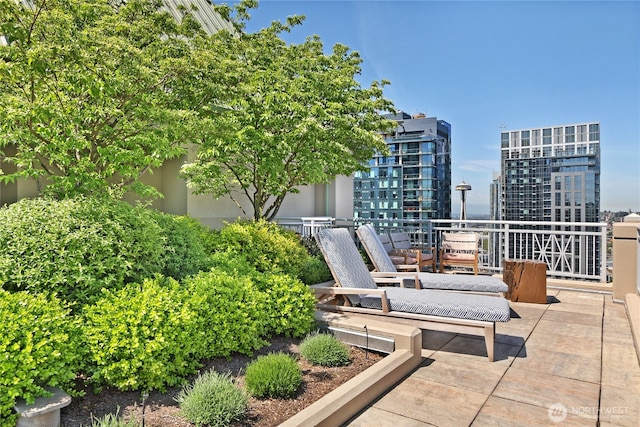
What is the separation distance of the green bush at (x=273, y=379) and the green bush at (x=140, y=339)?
1.44ft

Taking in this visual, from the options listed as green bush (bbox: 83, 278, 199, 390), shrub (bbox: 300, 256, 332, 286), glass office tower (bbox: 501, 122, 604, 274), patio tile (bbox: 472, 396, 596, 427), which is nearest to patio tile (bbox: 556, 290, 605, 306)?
shrub (bbox: 300, 256, 332, 286)

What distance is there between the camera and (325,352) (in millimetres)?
3520

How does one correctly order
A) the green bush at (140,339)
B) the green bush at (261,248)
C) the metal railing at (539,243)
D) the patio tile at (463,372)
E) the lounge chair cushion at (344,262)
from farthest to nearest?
the metal railing at (539,243) → the green bush at (261,248) → the lounge chair cushion at (344,262) → the patio tile at (463,372) → the green bush at (140,339)

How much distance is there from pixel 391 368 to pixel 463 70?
17139 mm

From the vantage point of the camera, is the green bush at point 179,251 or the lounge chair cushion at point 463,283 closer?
the green bush at point 179,251

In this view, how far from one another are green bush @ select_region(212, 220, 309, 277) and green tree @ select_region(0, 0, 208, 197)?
46.3 inches

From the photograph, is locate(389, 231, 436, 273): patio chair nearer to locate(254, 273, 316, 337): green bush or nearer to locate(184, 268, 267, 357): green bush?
locate(254, 273, 316, 337): green bush

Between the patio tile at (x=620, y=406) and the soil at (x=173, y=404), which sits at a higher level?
the soil at (x=173, y=404)

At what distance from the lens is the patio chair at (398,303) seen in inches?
153

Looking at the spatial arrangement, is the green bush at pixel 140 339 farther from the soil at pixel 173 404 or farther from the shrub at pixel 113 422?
the shrub at pixel 113 422

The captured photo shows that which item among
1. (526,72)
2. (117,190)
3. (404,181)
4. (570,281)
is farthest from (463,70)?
(404,181)

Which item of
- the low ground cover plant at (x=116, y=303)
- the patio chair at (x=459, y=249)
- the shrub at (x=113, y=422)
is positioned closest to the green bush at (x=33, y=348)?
the low ground cover plant at (x=116, y=303)

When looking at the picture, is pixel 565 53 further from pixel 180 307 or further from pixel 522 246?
pixel 180 307

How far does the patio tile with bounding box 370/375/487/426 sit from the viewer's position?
2.80 m
